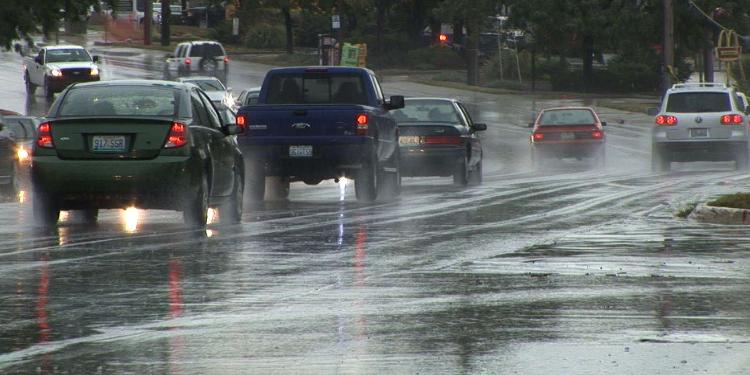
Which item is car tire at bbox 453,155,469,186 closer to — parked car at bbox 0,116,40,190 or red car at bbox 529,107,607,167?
parked car at bbox 0,116,40,190

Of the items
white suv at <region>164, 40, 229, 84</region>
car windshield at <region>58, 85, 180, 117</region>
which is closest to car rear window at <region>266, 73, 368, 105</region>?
car windshield at <region>58, 85, 180, 117</region>

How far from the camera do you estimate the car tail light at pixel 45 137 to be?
17.0 metres

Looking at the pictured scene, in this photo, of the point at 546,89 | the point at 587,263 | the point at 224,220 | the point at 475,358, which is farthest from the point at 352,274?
the point at 546,89

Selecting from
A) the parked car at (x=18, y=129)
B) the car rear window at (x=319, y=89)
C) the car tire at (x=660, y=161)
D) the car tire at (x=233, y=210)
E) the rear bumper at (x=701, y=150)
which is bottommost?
the car tire at (x=660, y=161)

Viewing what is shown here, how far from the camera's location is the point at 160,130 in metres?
17.0

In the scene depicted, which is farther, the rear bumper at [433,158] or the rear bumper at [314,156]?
the rear bumper at [433,158]

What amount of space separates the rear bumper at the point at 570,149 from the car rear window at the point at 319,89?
15358 millimetres

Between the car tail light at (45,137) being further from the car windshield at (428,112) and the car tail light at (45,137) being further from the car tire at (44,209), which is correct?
the car windshield at (428,112)

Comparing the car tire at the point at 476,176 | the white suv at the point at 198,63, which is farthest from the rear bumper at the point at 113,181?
the white suv at the point at 198,63

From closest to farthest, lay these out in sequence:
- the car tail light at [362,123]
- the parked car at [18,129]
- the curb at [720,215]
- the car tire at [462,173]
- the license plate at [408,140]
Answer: the curb at [720,215] → the car tail light at [362,123] → the parked car at [18,129] → the license plate at [408,140] → the car tire at [462,173]

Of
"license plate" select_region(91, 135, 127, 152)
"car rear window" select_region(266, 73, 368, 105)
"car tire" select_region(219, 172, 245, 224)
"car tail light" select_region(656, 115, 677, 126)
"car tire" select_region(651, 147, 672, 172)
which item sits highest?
"car rear window" select_region(266, 73, 368, 105)

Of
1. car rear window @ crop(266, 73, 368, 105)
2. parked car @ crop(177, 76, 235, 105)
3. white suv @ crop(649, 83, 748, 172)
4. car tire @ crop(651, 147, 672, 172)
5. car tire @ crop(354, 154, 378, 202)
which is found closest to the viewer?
car tire @ crop(354, 154, 378, 202)

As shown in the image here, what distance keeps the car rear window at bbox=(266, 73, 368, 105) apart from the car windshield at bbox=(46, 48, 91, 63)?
3551 centimetres

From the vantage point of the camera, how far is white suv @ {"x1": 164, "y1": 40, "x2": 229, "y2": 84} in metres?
63.1
